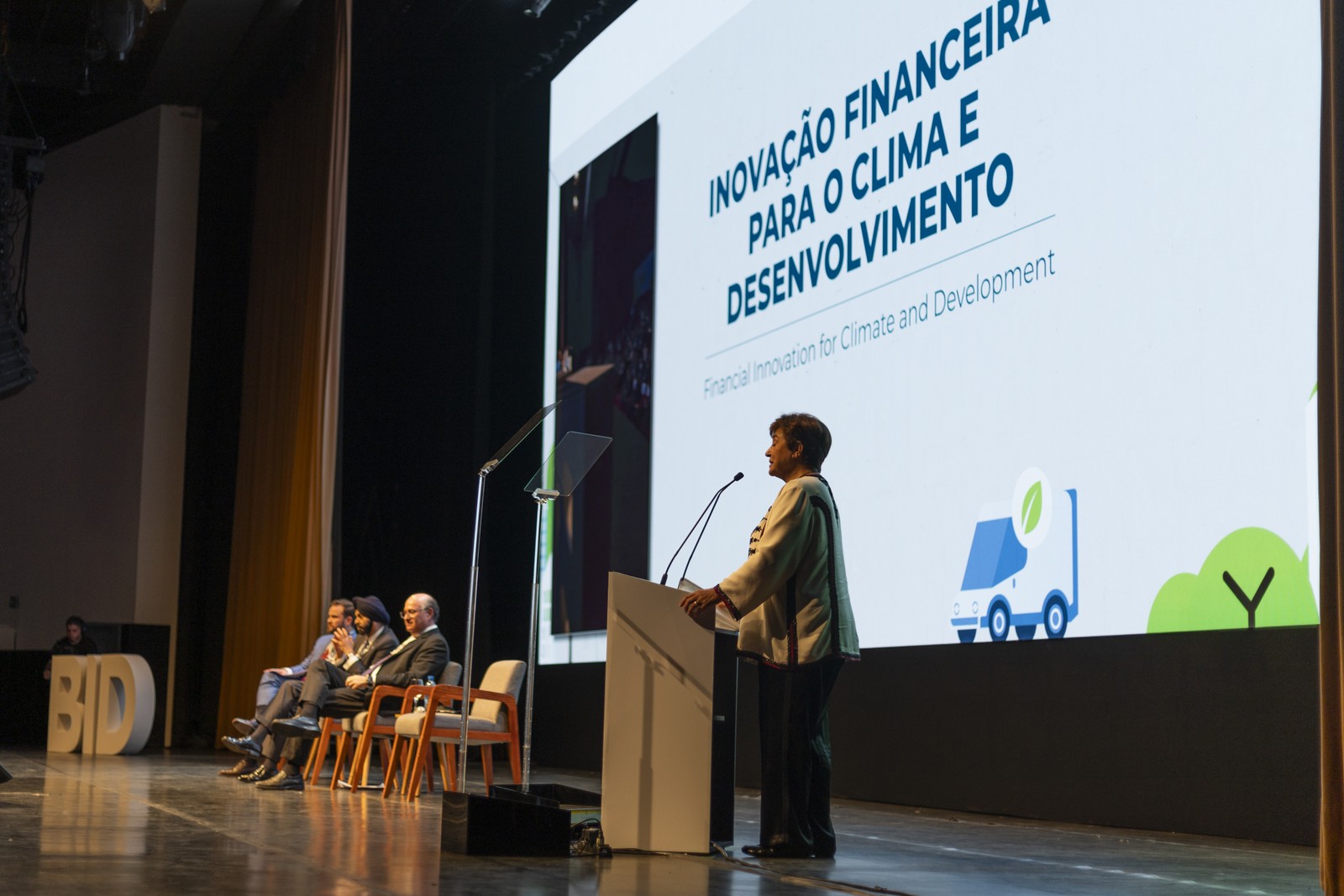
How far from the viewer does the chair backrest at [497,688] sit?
19.6 feet

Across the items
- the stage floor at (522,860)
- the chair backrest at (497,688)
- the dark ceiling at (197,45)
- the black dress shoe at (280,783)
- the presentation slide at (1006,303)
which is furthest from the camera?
the dark ceiling at (197,45)

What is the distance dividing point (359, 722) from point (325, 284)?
427 cm

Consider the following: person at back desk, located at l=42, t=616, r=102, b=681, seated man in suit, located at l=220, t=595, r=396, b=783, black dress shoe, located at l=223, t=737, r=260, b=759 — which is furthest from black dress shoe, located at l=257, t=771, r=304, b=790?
person at back desk, located at l=42, t=616, r=102, b=681

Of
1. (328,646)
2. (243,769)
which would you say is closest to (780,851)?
(328,646)

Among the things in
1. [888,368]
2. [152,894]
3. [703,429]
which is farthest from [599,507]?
[152,894]

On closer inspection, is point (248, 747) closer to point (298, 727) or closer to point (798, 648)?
point (298, 727)

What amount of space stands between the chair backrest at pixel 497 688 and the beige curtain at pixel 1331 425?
3.56 metres

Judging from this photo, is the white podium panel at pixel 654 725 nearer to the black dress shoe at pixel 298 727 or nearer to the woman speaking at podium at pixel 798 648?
the woman speaking at podium at pixel 798 648

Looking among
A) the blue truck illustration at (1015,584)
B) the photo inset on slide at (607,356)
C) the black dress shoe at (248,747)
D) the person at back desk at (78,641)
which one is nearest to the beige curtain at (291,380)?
the person at back desk at (78,641)

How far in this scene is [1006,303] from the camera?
5023 mm

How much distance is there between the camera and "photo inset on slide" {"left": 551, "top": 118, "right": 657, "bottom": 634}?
7.52m

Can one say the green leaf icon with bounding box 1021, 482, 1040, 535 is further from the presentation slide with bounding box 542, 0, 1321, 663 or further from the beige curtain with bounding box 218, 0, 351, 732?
the beige curtain with bounding box 218, 0, 351, 732

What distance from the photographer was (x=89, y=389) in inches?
476

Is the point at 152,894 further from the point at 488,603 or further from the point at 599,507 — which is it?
the point at 488,603
